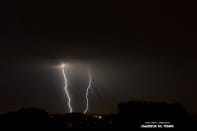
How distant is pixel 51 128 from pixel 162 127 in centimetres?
796

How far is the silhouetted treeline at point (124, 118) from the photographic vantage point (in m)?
44.6

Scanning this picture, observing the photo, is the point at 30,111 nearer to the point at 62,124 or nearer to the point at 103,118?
the point at 62,124

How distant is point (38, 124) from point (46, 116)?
11.5 feet

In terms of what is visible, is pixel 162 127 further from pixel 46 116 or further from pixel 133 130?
pixel 46 116

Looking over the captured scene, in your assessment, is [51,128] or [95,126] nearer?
[51,128]

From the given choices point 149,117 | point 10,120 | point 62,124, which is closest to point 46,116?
point 62,124

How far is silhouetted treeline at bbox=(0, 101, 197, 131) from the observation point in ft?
146

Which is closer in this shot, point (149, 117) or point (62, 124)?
point (149, 117)

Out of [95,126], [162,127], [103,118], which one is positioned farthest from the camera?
[103,118]

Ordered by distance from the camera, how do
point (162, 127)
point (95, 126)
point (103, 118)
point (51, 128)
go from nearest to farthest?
point (162, 127)
point (51, 128)
point (95, 126)
point (103, 118)

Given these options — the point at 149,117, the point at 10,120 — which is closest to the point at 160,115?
the point at 149,117

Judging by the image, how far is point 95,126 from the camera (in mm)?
50812

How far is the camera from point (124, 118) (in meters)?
46.6

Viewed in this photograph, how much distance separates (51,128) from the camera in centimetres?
4703
